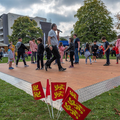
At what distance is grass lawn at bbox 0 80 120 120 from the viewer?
2016mm

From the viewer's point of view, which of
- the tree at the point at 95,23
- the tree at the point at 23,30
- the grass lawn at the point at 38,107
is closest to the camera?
the grass lawn at the point at 38,107

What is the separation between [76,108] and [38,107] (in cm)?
101

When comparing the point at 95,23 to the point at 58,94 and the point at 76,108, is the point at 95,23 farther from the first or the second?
the point at 76,108

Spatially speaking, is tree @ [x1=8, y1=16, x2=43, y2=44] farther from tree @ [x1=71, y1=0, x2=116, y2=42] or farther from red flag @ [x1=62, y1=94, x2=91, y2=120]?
red flag @ [x1=62, y1=94, x2=91, y2=120]

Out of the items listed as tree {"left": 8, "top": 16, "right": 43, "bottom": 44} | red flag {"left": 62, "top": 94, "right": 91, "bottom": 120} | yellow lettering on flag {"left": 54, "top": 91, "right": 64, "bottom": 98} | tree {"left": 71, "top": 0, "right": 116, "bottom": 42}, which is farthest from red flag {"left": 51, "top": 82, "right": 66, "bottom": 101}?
tree {"left": 8, "top": 16, "right": 43, "bottom": 44}

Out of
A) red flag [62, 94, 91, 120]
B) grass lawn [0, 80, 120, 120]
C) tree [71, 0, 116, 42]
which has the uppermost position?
tree [71, 0, 116, 42]

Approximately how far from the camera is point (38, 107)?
2.33 meters

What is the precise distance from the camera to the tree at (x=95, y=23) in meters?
26.0

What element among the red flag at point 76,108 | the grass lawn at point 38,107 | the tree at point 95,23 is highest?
the tree at point 95,23

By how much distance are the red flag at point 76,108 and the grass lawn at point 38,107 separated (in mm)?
416

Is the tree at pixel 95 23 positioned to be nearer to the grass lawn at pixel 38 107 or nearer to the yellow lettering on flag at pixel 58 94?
the grass lawn at pixel 38 107

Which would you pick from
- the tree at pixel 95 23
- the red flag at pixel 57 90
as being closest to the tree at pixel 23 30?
the tree at pixel 95 23

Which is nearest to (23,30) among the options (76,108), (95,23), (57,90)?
(95,23)

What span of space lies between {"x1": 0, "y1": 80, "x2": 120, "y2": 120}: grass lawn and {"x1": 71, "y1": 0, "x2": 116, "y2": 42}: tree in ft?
79.0
